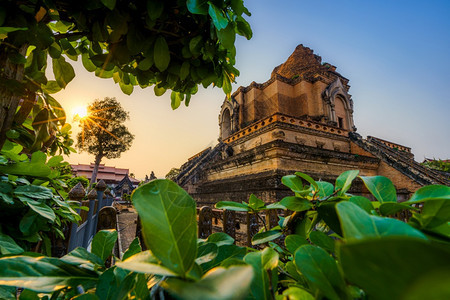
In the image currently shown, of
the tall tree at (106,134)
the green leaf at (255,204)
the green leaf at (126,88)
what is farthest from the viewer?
the tall tree at (106,134)

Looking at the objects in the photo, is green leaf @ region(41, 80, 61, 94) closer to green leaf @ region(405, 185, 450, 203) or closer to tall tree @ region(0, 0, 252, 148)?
tall tree @ region(0, 0, 252, 148)

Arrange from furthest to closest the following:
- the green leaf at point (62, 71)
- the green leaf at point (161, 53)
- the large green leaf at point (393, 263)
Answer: the green leaf at point (62, 71), the green leaf at point (161, 53), the large green leaf at point (393, 263)

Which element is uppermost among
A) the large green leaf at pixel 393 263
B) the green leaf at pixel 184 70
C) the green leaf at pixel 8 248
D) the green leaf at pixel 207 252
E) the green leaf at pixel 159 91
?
the green leaf at pixel 159 91

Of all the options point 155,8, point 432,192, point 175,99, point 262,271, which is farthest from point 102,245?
point 175,99

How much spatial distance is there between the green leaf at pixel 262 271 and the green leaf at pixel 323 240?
4.9 inches

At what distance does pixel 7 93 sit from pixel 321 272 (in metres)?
1.28

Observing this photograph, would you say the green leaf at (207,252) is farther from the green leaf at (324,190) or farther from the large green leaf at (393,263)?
the green leaf at (324,190)

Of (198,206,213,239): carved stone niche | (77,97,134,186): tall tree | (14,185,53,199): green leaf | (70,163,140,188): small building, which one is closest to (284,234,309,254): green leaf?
Result: (14,185,53,199): green leaf

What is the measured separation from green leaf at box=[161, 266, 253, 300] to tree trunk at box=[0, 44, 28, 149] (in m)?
1.13

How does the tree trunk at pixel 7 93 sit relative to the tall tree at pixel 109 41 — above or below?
below

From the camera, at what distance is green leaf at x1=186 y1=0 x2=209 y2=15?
2.73 feet

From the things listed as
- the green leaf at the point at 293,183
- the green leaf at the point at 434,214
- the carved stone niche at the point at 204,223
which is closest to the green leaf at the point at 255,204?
the green leaf at the point at 293,183

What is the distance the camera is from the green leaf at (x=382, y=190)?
47cm

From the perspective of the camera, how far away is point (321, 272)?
0.31m
